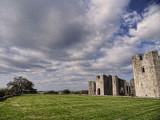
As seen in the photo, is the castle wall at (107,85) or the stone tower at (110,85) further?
the castle wall at (107,85)

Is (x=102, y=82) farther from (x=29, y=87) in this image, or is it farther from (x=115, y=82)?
(x=29, y=87)

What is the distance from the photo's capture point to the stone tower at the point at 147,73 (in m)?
18.6

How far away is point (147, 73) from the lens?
19.9 meters

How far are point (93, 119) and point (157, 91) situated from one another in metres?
18.4

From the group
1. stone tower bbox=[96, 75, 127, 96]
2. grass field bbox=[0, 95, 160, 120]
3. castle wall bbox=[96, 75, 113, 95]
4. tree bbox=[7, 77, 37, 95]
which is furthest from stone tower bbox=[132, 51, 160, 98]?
tree bbox=[7, 77, 37, 95]

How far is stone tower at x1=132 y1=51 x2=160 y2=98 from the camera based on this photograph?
18.6m

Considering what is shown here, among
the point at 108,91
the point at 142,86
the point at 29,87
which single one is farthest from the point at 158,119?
the point at 29,87

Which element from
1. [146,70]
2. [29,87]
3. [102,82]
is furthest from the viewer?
[29,87]

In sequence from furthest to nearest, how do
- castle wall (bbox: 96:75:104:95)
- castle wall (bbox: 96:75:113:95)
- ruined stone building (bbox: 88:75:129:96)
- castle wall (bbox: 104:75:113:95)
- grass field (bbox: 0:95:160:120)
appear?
1. castle wall (bbox: 104:75:113:95)
2. castle wall (bbox: 96:75:104:95)
3. castle wall (bbox: 96:75:113:95)
4. ruined stone building (bbox: 88:75:129:96)
5. grass field (bbox: 0:95:160:120)

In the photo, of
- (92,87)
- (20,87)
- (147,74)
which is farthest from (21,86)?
(147,74)

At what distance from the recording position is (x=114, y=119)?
4902mm

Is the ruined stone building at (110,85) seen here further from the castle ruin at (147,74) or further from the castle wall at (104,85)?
the castle ruin at (147,74)

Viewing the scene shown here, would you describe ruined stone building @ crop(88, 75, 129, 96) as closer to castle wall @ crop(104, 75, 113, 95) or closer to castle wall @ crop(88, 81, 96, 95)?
castle wall @ crop(104, 75, 113, 95)

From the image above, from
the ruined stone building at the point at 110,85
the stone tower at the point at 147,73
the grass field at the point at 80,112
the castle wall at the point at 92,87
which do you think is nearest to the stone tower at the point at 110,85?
the ruined stone building at the point at 110,85
